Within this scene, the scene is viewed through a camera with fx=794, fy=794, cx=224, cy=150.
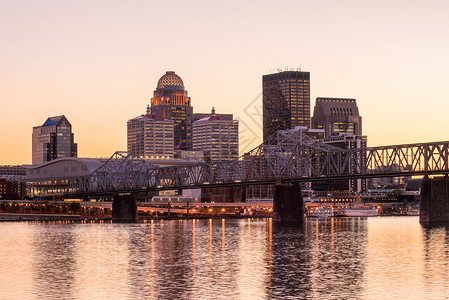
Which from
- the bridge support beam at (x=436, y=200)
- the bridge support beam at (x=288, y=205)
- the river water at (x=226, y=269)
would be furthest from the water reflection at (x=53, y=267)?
the bridge support beam at (x=436, y=200)

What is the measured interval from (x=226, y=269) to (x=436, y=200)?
10470cm

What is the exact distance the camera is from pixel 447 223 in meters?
162

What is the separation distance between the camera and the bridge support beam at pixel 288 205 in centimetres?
17988

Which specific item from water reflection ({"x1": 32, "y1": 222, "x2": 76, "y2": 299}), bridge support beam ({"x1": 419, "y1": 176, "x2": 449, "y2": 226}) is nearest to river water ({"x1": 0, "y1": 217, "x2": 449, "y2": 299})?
water reflection ({"x1": 32, "y1": 222, "x2": 76, "y2": 299})

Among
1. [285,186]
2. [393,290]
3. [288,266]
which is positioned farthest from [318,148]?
[393,290]

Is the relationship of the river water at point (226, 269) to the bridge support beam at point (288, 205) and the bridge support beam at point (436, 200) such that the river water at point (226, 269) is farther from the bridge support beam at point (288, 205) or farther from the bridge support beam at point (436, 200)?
the bridge support beam at point (288, 205)

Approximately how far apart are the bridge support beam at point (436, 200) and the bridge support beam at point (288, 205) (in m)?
27.8

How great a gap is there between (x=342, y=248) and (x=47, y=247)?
36.9 meters

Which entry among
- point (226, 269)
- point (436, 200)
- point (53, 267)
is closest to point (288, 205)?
point (436, 200)

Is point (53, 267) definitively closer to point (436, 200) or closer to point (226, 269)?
point (226, 269)

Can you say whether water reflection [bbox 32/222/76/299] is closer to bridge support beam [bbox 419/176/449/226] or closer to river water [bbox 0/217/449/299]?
river water [bbox 0/217/449/299]

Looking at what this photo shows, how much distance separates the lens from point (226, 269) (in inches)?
2798

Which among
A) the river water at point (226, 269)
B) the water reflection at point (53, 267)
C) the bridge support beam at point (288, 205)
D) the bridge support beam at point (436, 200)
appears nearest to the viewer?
the river water at point (226, 269)

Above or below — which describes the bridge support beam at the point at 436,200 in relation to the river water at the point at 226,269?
above
